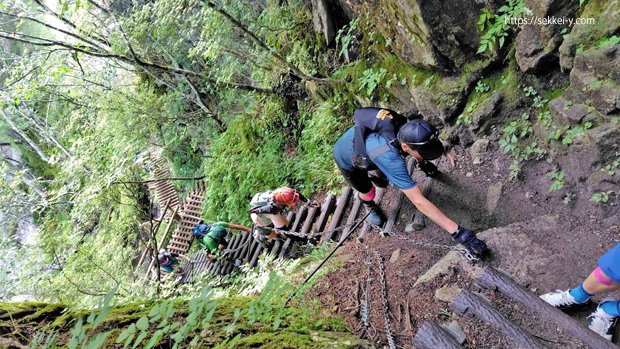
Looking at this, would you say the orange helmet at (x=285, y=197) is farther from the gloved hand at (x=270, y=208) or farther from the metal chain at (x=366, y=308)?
the metal chain at (x=366, y=308)

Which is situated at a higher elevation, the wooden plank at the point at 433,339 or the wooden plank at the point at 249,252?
the wooden plank at the point at 433,339

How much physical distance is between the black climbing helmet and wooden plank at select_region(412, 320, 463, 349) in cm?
175

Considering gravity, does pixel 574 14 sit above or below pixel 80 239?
above

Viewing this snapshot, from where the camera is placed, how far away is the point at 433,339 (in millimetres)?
2830

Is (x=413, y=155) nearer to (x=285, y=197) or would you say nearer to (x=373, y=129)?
(x=373, y=129)

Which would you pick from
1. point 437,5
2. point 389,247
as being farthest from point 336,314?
point 437,5

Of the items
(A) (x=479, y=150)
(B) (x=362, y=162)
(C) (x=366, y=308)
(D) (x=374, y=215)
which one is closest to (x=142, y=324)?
(C) (x=366, y=308)

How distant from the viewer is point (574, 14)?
385cm

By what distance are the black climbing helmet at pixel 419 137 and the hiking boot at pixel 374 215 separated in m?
1.44

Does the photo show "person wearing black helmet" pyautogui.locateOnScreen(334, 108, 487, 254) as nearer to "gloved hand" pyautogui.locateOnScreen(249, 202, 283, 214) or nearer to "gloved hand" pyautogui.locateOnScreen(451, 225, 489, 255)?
"gloved hand" pyautogui.locateOnScreen(451, 225, 489, 255)

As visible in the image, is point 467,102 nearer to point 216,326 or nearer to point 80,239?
point 216,326

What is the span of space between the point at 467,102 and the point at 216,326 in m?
4.26

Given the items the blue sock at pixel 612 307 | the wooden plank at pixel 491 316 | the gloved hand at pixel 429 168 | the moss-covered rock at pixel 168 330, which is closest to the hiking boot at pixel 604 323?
the blue sock at pixel 612 307

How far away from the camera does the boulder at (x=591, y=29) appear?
349cm
